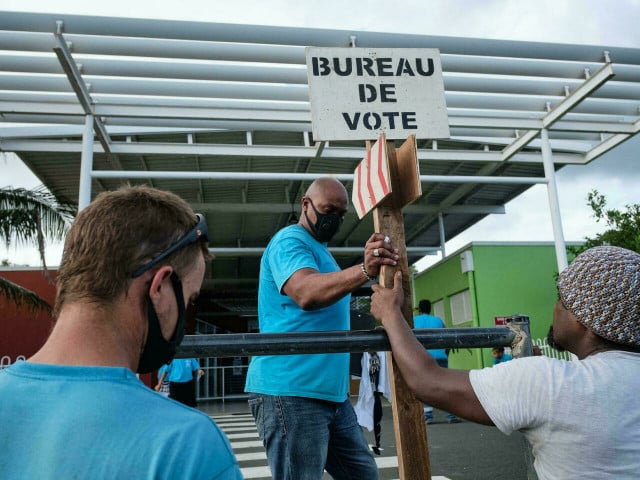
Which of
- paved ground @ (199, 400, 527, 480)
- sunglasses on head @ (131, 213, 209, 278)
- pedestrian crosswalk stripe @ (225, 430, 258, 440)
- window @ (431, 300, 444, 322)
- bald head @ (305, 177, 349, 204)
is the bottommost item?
pedestrian crosswalk stripe @ (225, 430, 258, 440)

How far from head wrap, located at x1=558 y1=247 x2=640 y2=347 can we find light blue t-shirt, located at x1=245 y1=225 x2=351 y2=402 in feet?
3.54

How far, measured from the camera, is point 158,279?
109 cm

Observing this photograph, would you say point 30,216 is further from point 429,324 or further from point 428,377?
point 428,377

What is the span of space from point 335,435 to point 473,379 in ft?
3.80

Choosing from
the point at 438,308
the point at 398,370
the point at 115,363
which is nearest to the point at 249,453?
the point at 398,370

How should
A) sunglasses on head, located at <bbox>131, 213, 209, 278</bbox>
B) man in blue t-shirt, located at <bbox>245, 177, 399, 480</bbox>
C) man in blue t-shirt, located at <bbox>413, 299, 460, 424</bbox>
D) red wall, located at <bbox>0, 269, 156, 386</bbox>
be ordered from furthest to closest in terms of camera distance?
1. red wall, located at <bbox>0, 269, 156, 386</bbox>
2. man in blue t-shirt, located at <bbox>413, 299, 460, 424</bbox>
3. man in blue t-shirt, located at <bbox>245, 177, 399, 480</bbox>
4. sunglasses on head, located at <bbox>131, 213, 209, 278</bbox>

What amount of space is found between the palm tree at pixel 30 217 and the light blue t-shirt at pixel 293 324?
11.2 m

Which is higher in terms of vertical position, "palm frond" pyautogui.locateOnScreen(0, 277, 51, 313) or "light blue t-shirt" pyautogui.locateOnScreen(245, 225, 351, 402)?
"palm frond" pyautogui.locateOnScreen(0, 277, 51, 313)

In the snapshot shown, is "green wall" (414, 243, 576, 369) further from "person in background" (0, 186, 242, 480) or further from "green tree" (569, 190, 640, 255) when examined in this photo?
"person in background" (0, 186, 242, 480)

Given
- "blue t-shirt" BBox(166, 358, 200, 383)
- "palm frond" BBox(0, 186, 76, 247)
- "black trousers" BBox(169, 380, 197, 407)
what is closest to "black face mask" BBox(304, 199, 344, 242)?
"blue t-shirt" BBox(166, 358, 200, 383)

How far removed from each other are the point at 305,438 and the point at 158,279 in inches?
59.2

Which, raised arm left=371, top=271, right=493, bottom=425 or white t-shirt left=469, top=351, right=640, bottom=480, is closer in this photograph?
white t-shirt left=469, top=351, right=640, bottom=480

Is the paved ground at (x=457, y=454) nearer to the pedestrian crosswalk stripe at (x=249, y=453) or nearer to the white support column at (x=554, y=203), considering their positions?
the pedestrian crosswalk stripe at (x=249, y=453)

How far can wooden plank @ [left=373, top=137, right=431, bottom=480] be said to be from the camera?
2.08 m
